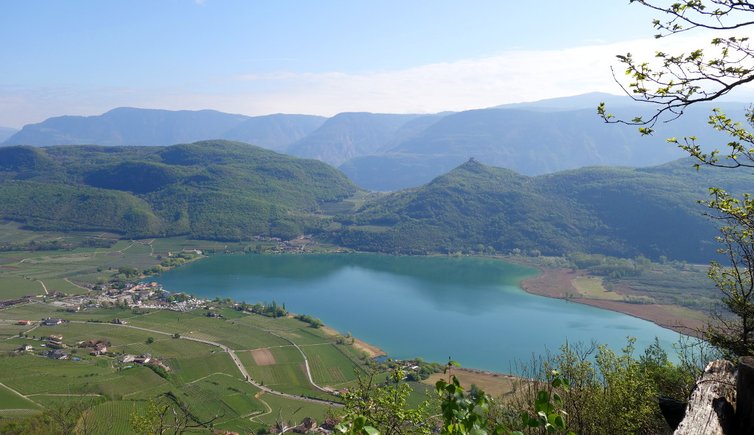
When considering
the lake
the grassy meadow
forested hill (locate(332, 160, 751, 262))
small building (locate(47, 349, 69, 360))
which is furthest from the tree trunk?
forested hill (locate(332, 160, 751, 262))

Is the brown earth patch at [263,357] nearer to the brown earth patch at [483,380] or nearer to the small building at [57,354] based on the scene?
the brown earth patch at [483,380]

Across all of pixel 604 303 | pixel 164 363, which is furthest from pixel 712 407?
pixel 604 303

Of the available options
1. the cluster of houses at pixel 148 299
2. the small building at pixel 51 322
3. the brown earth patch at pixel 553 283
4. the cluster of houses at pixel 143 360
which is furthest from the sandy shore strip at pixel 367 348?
the brown earth patch at pixel 553 283

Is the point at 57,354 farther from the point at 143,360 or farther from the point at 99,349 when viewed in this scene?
the point at 143,360

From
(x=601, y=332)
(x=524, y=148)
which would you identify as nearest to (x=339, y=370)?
(x=601, y=332)

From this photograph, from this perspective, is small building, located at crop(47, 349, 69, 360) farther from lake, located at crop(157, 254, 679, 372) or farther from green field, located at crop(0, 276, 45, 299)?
green field, located at crop(0, 276, 45, 299)
